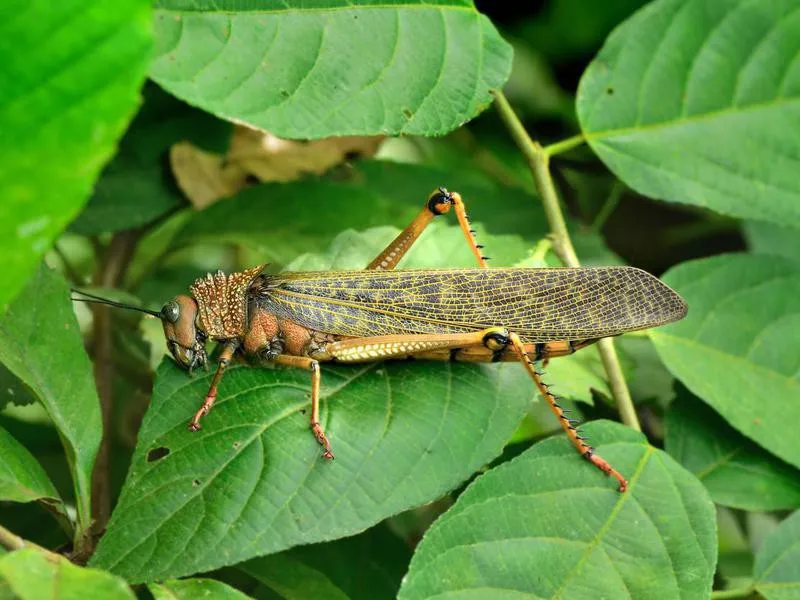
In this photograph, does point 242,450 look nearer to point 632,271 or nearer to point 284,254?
point 284,254

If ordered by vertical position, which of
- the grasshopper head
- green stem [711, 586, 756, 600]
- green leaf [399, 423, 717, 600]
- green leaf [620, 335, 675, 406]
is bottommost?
green stem [711, 586, 756, 600]

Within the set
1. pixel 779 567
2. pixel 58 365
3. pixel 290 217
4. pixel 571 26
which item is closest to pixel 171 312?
pixel 58 365

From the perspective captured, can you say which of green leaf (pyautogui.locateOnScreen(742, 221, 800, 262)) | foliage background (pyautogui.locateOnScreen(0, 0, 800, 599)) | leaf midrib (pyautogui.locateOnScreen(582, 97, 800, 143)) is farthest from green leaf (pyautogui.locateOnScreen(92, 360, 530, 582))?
green leaf (pyautogui.locateOnScreen(742, 221, 800, 262))

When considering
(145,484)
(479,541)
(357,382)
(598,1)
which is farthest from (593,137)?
(598,1)

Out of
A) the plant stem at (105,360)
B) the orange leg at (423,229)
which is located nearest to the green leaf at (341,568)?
the plant stem at (105,360)

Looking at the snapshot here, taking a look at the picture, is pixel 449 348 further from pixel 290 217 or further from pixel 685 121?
pixel 685 121

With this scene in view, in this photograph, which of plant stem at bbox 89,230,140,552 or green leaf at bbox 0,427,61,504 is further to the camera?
plant stem at bbox 89,230,140,552

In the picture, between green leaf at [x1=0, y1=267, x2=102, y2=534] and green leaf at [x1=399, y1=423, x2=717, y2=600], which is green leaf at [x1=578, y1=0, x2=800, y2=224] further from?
green leaf at [x1=0, y1=267, x2=102, y2=534]
